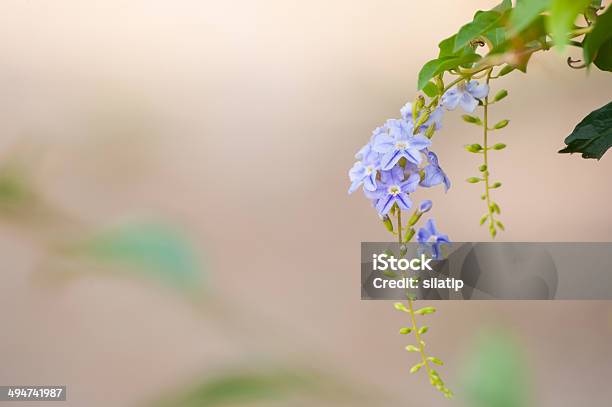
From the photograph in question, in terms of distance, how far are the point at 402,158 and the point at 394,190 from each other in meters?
0.03

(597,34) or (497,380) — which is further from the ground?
(597,34)

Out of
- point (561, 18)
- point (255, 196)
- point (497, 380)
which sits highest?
point (255, 196)

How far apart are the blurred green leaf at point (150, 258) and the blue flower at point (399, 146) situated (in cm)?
125

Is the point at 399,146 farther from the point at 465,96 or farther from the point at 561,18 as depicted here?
the point at 561,18

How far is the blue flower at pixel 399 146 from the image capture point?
1.77 feet

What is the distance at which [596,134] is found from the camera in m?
0.58

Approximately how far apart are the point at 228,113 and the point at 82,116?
364 millimetres

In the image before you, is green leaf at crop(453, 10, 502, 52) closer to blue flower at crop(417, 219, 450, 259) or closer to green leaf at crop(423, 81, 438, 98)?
green leaf at crop(423, 81, 438, 98)

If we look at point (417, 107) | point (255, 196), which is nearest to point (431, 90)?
point (417, 107)

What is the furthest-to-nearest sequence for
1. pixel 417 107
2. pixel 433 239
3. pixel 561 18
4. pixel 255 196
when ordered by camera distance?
1. pixel 255 196
2. pixel 433 239
3. pixel 417 107
4. pixel 561 18

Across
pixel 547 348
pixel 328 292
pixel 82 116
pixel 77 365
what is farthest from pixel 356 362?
pixel 82 116

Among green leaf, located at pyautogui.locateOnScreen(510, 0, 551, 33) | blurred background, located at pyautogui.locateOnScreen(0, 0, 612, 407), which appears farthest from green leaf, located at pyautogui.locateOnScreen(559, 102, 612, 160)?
blurred background, located at pyautogui.locateOnScreen(0, 0, 612, 407)

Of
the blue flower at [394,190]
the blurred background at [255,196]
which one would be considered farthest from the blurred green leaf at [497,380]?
the blurred background at [255,196]

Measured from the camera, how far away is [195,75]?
1735 mm
